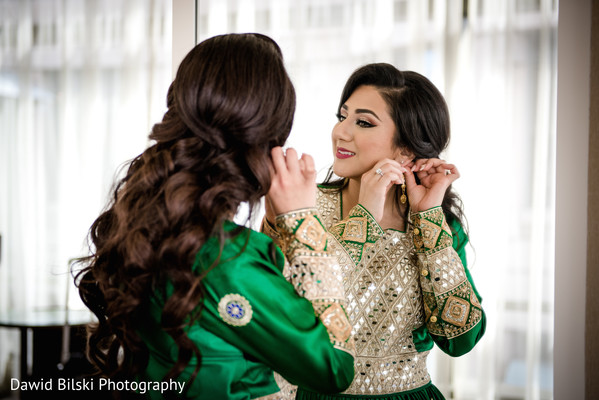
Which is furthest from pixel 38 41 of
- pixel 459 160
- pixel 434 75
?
pixel 459 160

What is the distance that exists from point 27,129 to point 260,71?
347cm

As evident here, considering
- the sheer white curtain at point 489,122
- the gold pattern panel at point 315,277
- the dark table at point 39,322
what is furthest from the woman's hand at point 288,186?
the dark table at point 39,322

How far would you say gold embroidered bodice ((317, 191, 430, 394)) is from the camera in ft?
4.57

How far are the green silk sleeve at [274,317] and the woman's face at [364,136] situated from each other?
630 mm

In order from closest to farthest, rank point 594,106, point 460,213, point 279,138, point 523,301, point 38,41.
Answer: point 279,138
point 460,213
point 594,106
point 523,301
point 38,41

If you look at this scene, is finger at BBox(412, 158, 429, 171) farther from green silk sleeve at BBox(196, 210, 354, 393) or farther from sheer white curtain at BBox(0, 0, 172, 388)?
sheer white curtain at BBox(0, 0, 172, 388)

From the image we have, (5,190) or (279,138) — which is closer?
(279,138)

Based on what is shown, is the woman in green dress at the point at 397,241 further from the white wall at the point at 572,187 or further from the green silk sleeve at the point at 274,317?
the white wall at the point at 572,187

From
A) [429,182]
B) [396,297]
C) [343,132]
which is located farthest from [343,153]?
[396,297]

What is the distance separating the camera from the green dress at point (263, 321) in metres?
0.88

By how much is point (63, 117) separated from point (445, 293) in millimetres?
3326

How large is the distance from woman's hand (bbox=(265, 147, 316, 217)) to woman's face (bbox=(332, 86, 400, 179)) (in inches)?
20.0

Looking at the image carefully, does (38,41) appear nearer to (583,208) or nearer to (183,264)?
(183,264)

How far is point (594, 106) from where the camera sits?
192 centimetres
